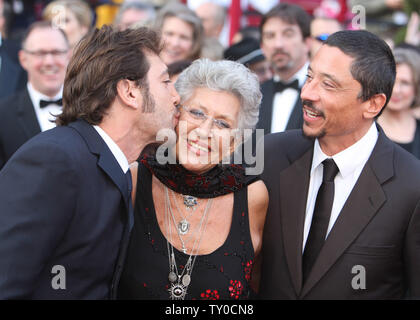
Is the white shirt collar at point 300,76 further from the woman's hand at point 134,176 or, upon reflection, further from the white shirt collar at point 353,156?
the woman's hand at point 134,176

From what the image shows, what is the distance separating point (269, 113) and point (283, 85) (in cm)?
35

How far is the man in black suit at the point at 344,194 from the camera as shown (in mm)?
2717

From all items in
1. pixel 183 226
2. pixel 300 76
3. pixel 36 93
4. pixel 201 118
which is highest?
pixel 300 76

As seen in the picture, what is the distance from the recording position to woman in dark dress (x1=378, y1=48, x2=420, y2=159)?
16.3 feet

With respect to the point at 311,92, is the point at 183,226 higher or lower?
lower

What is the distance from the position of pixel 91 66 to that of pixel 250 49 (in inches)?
142

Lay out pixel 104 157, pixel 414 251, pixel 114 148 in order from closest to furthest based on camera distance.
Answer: pixel 104 157
pixel 114 148
pixel 414 251

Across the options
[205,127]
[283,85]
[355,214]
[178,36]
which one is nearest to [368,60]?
[355,214]

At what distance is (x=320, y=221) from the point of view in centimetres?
286

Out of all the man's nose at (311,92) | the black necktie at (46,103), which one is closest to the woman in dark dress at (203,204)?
the man's nose at (311,92)

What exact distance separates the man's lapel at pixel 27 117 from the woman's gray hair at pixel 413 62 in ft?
11.3

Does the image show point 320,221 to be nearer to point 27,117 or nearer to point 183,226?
point 183,226

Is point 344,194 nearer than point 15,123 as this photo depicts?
Yes

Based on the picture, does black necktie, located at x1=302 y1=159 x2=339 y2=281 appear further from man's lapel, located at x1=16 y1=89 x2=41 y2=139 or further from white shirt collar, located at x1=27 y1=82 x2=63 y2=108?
white shirt collar, located at x1=27 y1=82 x2=63 y2=108
